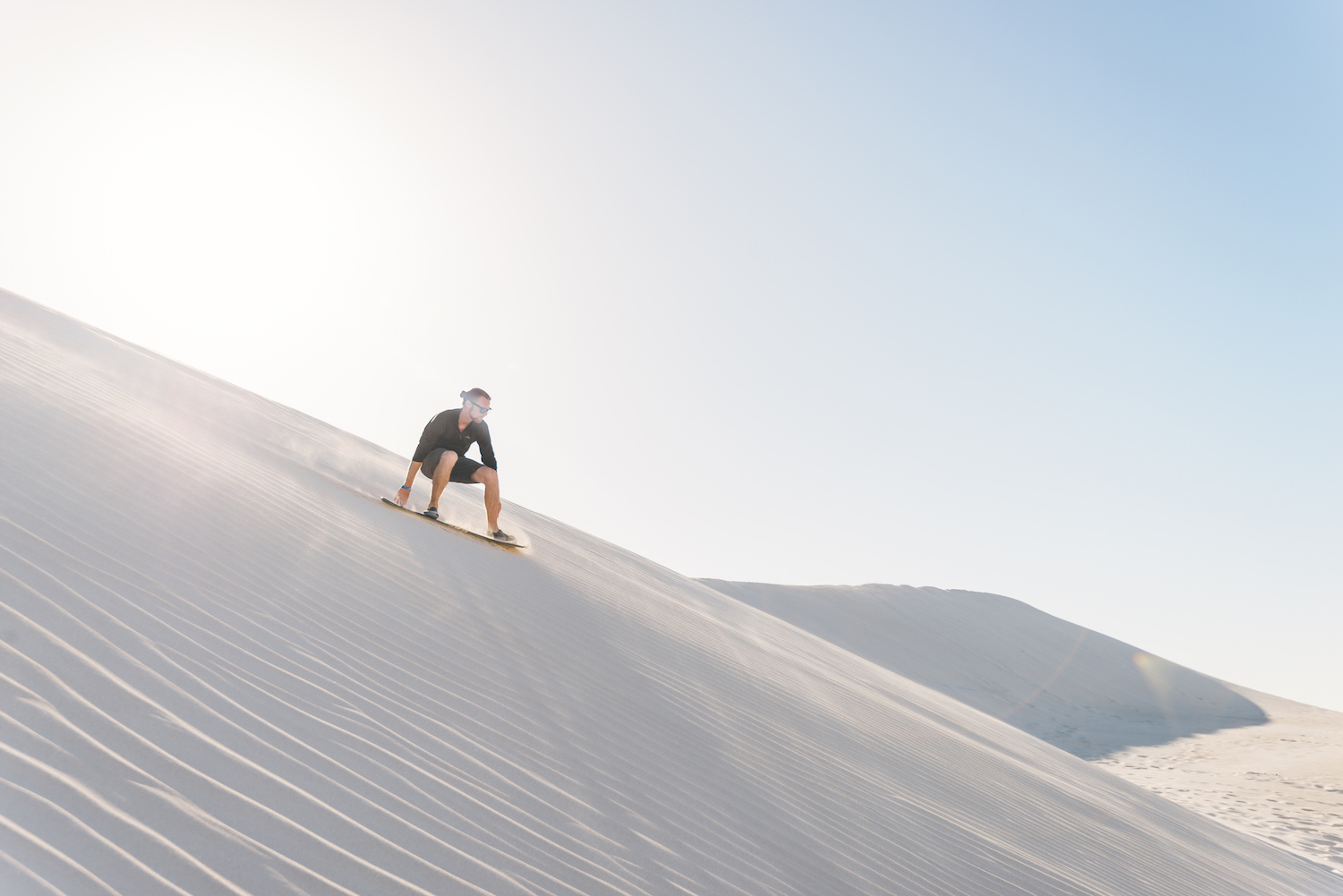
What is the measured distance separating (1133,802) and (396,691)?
6577mm

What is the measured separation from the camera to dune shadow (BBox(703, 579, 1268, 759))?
1758 centimetres

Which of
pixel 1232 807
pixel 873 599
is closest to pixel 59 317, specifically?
pixel 1232 807

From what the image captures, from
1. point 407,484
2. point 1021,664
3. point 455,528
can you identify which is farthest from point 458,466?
point 1021,664

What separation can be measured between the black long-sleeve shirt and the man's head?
3.6 inches

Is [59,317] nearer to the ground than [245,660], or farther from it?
farther from it

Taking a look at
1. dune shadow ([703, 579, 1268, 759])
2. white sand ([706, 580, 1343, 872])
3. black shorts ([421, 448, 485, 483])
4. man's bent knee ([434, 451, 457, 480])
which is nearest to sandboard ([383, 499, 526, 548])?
black shorts ([421, 448, 485, 483])

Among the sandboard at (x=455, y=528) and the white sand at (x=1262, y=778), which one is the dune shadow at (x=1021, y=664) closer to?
the white sand at (x=1262, y=778)

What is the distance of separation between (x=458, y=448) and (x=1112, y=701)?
21.1 metres

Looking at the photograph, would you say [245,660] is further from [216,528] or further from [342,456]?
[342,456]

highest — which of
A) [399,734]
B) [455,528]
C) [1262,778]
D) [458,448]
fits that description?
[458,448]

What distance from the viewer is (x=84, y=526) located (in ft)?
11.9

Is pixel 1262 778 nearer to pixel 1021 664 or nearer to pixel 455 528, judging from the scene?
pixel 1021 664

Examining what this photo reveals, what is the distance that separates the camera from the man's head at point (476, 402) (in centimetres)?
641

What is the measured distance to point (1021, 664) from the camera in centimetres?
2284
